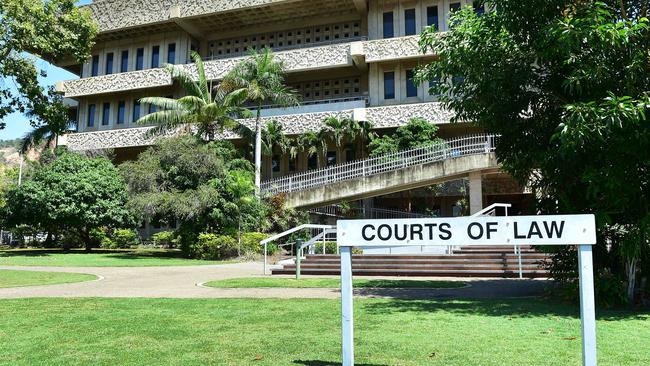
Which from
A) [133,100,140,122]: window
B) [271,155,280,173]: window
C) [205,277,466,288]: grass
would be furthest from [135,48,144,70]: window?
[205,277,466,288]: grass

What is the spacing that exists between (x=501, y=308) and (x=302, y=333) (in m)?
3.72

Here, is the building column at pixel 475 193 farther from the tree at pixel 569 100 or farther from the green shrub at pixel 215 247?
the tree at pixel 569 100

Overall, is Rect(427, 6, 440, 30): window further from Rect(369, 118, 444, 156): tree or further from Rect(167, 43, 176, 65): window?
Rect(167, 43, 176, 65): window

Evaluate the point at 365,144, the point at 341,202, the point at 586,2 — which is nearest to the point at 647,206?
the point at 586,2

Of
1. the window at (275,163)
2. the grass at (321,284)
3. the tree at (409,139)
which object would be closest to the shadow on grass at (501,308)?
the grass at (321,284)

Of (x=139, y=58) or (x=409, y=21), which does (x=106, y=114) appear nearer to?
(x=139, y=58)

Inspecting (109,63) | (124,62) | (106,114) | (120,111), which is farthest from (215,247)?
(109,63)

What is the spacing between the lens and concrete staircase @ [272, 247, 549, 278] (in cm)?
1420

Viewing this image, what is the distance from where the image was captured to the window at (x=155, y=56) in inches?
1511

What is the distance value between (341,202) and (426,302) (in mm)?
18186

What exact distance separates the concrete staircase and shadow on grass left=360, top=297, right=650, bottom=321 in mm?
4831

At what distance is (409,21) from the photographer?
32.1 metres

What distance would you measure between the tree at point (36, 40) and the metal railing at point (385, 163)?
43.0 ft

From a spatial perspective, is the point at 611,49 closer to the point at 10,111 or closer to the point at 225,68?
the point at 10,111
